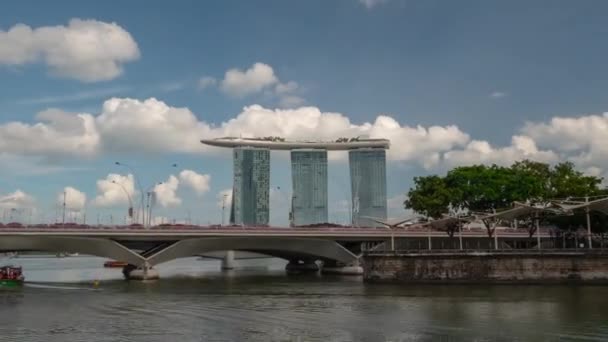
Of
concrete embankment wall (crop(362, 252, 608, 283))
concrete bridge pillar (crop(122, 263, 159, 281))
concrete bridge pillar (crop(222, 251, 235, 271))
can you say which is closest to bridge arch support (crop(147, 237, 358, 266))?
concrete bridge pillar (crop(122, 263, 159, 281))

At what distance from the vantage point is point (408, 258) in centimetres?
6950

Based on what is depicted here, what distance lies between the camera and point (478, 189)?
310 feet

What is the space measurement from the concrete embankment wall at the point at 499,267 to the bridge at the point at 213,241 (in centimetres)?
950

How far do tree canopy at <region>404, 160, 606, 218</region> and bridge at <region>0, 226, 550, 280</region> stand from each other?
5028 mm

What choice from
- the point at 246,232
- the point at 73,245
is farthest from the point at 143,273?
the point at 246,232

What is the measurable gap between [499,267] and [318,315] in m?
31.6

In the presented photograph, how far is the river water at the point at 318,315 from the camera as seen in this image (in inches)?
1262

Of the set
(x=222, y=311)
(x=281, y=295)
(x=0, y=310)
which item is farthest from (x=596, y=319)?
(x=0, y=310)

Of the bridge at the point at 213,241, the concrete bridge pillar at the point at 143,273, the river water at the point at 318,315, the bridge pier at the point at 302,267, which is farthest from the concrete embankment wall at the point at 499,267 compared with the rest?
the bridge pier at the point at 302,267

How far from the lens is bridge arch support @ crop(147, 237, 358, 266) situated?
86812mm

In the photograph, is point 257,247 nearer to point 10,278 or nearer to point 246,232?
point 246,232

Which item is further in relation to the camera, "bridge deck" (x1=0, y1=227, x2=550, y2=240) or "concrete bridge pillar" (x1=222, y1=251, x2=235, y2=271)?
"concrete bridge pillar" (x1=222, y1=251, x2=235, y2=271)

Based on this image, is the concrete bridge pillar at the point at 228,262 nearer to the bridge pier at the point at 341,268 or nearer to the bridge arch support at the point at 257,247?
the bridge pier at the point at 341,268

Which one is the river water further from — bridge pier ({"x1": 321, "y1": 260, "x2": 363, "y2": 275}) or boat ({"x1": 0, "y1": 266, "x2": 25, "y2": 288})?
bridge pier ({"x1": 321, "y1": 260, "x2": 363, "y2": 275})
